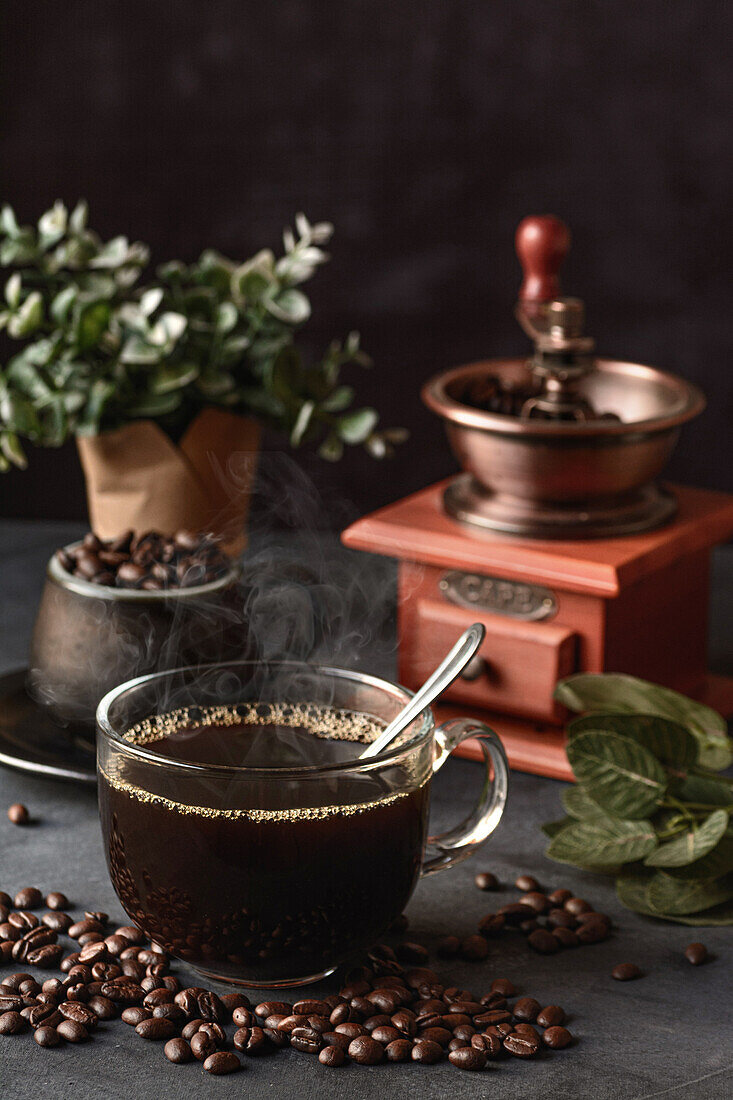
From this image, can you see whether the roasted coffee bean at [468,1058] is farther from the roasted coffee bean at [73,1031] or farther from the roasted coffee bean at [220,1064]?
the roasted coffee bean at [73,1031]

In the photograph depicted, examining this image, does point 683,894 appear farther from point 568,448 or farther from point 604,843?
point 568,448

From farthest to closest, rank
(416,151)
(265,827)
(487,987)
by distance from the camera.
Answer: (416,151) < (487,987) < (265,827)

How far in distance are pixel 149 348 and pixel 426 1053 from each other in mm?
939

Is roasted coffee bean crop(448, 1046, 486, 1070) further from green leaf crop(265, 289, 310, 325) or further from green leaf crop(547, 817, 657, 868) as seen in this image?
green leaf crop(265, 289, 310, 325)

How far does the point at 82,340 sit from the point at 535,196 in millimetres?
806

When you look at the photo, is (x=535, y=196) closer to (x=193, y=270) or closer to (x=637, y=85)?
(x=637, y=85)

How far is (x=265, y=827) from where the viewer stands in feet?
2.90

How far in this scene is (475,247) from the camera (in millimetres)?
2096

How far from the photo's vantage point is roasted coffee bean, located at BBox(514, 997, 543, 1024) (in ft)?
3.13

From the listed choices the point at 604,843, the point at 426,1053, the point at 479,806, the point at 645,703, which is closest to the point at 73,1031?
the point at 426,1053

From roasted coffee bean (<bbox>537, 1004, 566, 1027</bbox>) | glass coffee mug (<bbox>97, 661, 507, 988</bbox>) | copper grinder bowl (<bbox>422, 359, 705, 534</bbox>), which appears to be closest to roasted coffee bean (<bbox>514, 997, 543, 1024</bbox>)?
roasted coffee bean (<bbox>537, 1004, 566, 1027</bbox>)

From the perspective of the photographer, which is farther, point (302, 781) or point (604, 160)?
point (604, 160)

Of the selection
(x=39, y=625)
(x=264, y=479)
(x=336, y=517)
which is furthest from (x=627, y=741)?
(x=336, y=517)

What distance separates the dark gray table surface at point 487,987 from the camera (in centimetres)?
88
